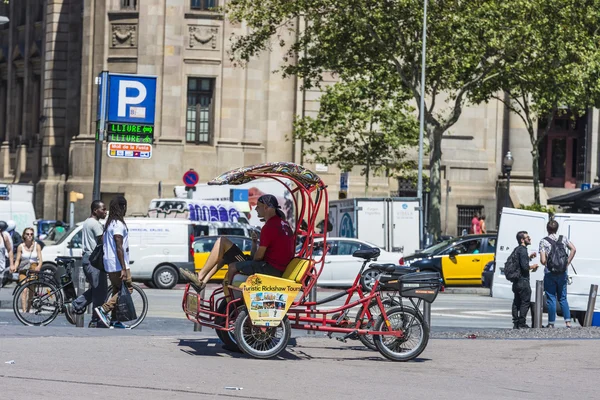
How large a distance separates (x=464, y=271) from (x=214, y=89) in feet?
63.0

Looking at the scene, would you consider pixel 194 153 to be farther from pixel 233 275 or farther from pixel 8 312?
pixel 233 275

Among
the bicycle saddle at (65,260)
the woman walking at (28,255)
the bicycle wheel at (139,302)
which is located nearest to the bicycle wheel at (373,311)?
the bicycle wheel at (139,302)

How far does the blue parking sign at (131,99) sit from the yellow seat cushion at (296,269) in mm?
8328

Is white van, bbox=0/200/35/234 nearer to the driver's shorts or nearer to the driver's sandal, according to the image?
the driver's sandal

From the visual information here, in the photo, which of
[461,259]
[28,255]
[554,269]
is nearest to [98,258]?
[28,255]

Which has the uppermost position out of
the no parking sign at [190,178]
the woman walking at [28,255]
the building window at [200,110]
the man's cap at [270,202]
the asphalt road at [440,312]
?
the building window at [200,110]

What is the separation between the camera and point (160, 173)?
48.9m

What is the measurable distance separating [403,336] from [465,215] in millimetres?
38608

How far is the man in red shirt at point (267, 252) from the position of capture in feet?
44.1

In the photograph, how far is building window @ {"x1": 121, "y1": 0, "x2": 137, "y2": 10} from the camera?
49.2 metres

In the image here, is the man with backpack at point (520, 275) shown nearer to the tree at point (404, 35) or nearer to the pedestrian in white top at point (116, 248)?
the pedestrian in white top at point (116, 248)

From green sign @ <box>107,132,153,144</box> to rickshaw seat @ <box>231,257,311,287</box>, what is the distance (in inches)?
320

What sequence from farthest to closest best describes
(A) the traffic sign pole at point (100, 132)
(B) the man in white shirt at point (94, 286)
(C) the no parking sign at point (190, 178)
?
(C) the no parking sign at point (190, 178) < (A) the traffic sign pole at point (100, 132) < (B) the man in white shirt at point (94, 286)

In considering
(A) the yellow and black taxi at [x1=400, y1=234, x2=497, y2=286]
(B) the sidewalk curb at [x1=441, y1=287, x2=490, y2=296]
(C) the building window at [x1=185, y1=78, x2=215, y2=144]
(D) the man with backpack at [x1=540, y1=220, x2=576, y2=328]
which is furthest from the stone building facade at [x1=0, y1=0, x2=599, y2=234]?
A: (D) the man with backpack at [x1=540, y1=220, x2=576, y2=328]
